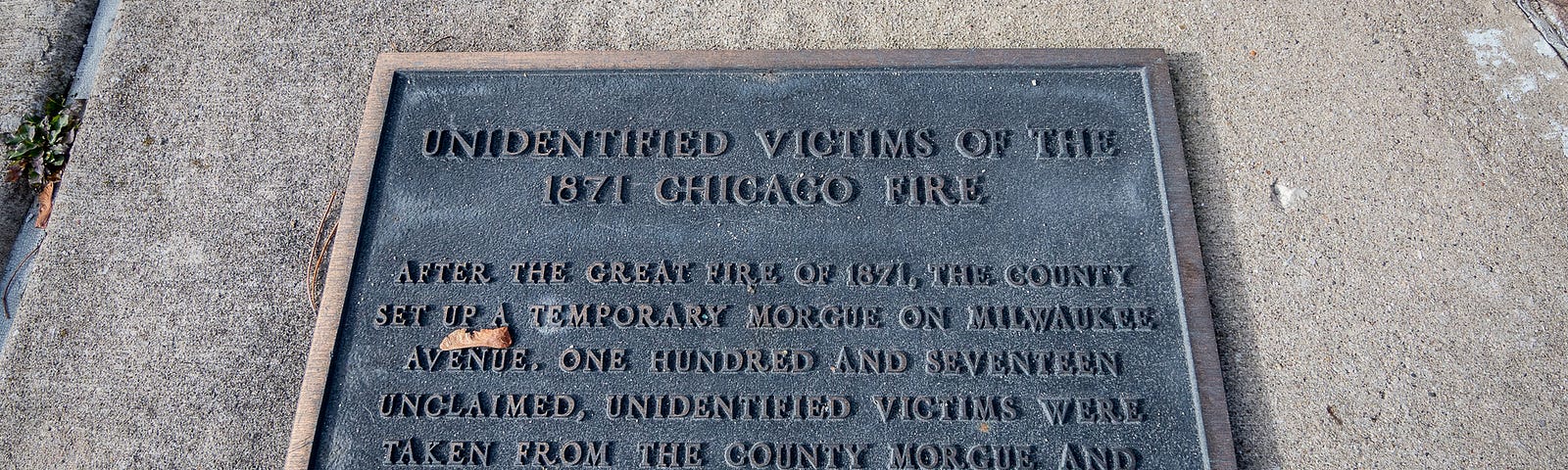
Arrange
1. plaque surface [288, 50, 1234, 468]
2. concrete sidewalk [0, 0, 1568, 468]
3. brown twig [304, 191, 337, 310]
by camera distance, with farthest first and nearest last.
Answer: brown twig [304, 191, 337, 310] → concrete sidewalk [0, 0, 1568, 468] → plaque surface [288, 50, 1234, 468]

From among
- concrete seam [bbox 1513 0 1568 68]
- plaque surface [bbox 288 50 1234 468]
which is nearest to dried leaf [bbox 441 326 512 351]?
plaque surface [bbox 288 50 1234 468]

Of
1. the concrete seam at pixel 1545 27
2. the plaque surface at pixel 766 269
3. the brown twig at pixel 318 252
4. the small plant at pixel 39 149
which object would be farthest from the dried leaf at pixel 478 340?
the concrete seam at pixel 1545 27

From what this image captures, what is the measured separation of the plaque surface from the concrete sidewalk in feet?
0.74

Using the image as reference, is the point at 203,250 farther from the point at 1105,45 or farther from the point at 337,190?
the point at 1105,45

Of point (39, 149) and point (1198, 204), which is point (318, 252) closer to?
point (39, 149)

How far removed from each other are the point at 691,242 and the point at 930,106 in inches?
34.2

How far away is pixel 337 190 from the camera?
253 centimetres

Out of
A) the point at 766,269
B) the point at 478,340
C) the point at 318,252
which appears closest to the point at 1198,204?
the point at 766,269

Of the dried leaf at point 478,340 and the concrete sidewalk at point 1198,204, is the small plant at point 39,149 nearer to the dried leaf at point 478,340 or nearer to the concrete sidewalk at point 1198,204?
the concrete sidewalk at point 1198,204

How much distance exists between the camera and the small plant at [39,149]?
2652mm

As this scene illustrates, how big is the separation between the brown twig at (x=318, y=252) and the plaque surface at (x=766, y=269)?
0.18 metres

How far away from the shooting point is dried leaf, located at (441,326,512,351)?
221 cm

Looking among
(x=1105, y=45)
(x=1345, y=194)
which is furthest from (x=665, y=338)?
(x=1345, y=194)

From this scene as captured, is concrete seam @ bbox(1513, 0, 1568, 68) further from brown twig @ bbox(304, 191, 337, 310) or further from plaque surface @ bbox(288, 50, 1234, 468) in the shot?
brown twig @ bbox(304, 191, 337, 310)
